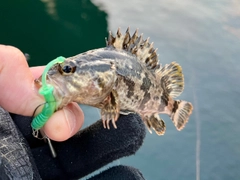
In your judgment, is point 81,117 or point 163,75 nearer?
point 81,117

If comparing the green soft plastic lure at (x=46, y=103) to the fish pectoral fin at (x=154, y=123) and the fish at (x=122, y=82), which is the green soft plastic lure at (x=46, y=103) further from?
the fish pectoral fin at (x=154, y=123)

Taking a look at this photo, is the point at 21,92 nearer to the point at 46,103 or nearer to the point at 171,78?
the point at 46,103

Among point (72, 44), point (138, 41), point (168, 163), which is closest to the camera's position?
point (138, 41)

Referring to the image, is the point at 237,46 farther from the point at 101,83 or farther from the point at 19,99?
the point at 19,99

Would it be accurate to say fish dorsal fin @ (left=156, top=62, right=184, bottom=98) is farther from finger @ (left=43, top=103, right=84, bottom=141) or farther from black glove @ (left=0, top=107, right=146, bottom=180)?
finger @ (left=43, top=103, right=84, bottom=141)

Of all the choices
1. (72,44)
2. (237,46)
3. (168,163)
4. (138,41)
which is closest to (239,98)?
(237,46)

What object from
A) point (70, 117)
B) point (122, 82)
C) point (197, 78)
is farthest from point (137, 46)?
point (197, 78)
